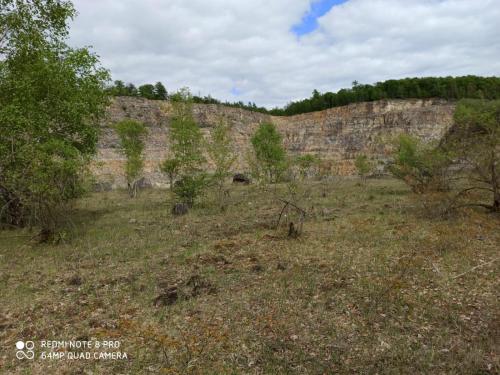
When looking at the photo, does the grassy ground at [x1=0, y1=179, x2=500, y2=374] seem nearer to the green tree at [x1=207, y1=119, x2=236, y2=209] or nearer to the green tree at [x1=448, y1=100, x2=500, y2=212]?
the green tree at [x1=448, y1=100, x2=500, y2=212]

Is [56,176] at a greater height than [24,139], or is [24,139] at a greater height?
[24,139]

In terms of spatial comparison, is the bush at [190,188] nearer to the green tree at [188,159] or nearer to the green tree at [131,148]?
the green tree at [188,159]

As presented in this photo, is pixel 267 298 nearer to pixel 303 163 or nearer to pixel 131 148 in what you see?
pixel 303 163

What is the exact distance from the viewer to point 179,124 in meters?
21.0

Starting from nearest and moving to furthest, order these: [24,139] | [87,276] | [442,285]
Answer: [442,285]
[87,276]
[24,139]

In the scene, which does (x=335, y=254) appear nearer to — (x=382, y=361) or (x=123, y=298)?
(x=382, y=361)

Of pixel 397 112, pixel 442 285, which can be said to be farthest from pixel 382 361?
pixel 397 112

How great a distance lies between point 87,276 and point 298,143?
158ft

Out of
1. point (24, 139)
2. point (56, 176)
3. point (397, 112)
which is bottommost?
point (56, 176)

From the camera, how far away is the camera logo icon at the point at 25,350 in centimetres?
533

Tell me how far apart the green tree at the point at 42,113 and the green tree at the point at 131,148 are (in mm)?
12281

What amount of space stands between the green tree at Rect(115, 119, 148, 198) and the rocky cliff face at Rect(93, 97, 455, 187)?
9.01m

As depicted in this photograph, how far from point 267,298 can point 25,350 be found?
13.6 ft

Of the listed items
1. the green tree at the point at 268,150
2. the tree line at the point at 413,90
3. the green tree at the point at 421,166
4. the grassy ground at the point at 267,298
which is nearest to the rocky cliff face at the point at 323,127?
the tree line at the point at 413,90
